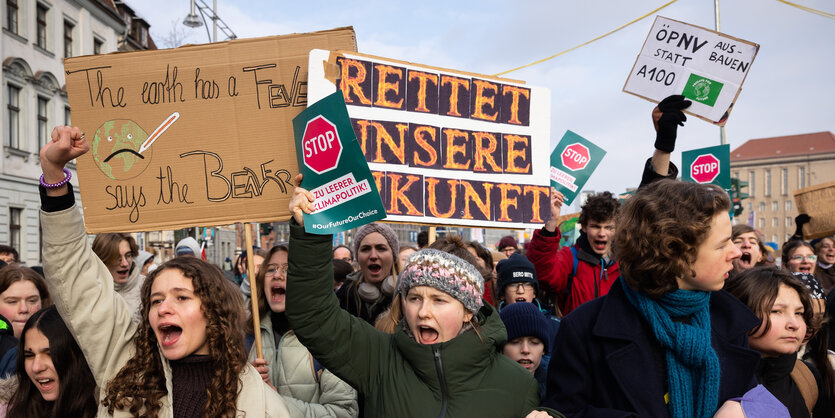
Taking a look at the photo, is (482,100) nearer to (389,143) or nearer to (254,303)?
(389,143)

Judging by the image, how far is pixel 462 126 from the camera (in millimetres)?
4867

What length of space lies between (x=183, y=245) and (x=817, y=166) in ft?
360

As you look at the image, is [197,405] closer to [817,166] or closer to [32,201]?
[32,201]

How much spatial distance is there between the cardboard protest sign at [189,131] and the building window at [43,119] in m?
24.7

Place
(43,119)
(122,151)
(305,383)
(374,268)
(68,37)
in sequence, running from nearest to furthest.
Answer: (305,383) < (122,151) < (374,268) < (43,119) < (68,37)

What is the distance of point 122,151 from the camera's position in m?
3.68

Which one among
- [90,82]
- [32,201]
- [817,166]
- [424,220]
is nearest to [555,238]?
[424,220]

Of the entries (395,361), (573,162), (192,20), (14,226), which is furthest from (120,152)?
(14,226)

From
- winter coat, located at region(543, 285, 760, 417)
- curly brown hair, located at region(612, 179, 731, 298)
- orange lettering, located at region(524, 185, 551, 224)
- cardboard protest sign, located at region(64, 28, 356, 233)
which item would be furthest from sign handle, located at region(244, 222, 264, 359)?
orange lettering, located at region(524, 185, 551, 224)

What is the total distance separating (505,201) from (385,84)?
4.01ft

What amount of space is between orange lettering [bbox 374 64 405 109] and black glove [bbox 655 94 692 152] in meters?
2.11

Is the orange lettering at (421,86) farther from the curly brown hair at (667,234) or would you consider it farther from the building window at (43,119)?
the building window at (43,119)

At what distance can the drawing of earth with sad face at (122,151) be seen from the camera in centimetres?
366

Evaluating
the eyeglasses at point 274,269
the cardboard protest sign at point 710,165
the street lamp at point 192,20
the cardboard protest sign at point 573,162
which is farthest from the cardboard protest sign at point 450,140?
the street lamp at point 192,20
